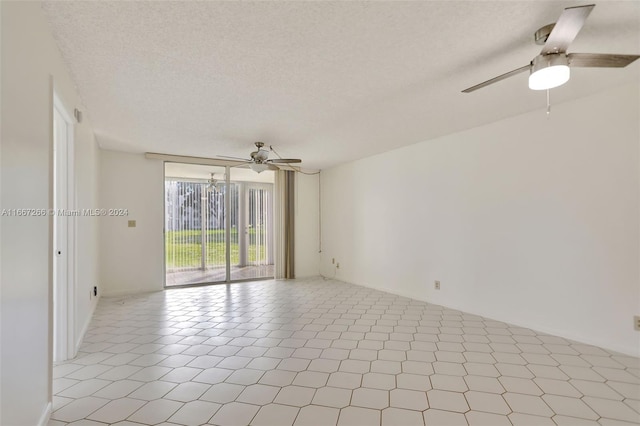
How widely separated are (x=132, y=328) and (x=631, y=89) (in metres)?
5.53

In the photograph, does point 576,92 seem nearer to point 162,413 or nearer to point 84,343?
point 162,413

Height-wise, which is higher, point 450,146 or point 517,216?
point 450,146

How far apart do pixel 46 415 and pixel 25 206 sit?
4.19 ft

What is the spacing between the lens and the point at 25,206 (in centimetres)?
158

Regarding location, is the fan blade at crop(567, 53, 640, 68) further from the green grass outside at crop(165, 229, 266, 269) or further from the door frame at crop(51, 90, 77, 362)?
the green grass outside at crop(165, 229, 266, 269)

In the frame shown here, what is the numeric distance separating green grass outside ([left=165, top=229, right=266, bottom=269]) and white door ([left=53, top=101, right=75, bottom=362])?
377 cm

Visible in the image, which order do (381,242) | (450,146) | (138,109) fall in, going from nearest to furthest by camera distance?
(138,109) → (450,146) → (381,242)

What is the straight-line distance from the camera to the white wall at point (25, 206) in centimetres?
137

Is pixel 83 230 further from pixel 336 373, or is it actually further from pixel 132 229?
pixel 336 373

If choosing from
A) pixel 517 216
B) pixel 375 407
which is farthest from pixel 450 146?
pixel 375 407

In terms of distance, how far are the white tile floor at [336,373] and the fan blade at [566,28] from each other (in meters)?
2.17

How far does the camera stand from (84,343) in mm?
3160

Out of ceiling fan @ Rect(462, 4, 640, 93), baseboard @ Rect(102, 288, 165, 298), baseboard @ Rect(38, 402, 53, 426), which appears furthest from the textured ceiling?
baseboard @ Rect(102, 288, 165, 298)

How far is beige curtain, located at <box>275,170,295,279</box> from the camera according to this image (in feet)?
22.1
